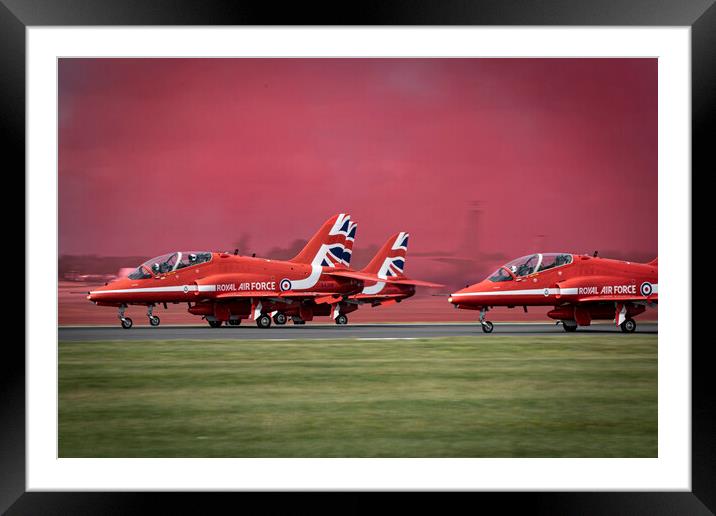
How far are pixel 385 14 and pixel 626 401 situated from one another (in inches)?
196

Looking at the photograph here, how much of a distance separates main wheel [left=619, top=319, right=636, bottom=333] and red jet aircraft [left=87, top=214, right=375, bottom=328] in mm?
7349

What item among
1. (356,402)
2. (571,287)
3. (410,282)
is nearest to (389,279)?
(410,282)

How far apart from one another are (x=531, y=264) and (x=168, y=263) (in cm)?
872

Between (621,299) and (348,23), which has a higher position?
(348,23)

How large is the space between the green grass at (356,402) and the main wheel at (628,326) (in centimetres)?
460

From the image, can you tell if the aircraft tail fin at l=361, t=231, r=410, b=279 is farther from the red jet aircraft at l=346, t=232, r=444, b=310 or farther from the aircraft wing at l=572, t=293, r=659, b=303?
the aircraft wing at l=572, t=293, r=659, b=303

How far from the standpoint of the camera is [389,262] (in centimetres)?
2623

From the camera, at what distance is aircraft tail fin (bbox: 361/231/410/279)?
26172 mm

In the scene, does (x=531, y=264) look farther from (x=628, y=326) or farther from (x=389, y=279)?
(x=389, y=279)

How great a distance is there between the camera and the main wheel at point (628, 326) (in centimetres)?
1697

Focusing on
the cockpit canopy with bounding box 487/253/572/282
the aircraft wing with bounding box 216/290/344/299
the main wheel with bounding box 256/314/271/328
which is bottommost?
the main wheel with bounding box 256/314/271/328

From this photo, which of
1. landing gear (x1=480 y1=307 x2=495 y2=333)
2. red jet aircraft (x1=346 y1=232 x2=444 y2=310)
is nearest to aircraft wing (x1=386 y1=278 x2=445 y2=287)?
red jet aircraft (x1=346 y1=232 x2=444 y2=310)

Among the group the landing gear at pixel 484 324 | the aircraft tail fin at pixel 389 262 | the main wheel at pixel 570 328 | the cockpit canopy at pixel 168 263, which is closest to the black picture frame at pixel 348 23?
the landing gear at pixel 484 324

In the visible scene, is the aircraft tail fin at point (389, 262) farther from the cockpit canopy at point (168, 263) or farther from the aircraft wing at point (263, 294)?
the cockpit canopy at point (168, 263)
